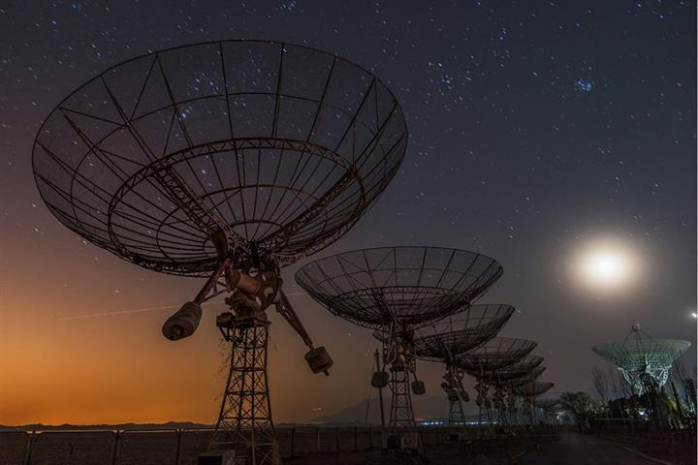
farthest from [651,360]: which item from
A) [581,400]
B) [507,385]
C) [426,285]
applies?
[581,400]

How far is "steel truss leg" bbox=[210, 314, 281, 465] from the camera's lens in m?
16.9

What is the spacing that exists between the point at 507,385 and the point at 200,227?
74.1 m

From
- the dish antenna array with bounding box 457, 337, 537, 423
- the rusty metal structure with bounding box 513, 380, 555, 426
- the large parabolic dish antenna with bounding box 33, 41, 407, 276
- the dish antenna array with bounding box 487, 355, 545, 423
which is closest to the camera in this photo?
the large parabolic dish antenna with bounding box 33, 41, 407, 276

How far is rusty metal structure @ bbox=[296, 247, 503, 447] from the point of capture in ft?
103

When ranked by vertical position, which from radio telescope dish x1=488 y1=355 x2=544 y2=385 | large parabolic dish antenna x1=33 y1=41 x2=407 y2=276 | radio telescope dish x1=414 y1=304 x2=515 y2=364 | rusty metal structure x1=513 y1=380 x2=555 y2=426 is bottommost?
rusty metal structure x1=513 y1=380 x2=555 y2=426

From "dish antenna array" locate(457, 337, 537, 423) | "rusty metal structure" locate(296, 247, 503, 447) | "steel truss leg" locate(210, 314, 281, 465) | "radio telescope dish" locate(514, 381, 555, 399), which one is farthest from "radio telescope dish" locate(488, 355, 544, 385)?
"steel truss leg" locate(210, 314, 281, 465)

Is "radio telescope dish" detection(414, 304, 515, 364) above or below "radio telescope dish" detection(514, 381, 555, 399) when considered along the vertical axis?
above

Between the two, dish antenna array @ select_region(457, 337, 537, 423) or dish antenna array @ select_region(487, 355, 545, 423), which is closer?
dish antenna array @ select_region(457, 337, 537, 423)

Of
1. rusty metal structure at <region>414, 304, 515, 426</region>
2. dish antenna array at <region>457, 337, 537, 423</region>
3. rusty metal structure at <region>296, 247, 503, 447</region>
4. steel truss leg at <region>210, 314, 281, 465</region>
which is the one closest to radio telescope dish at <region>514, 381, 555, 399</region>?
dish antenna array at <region>457, 337, 537, 423</region>

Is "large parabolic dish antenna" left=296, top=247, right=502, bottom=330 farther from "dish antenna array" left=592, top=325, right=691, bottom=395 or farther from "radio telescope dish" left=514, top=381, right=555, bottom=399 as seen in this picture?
"radio telescope dish" left=514, top=381, right=555, bottom=399

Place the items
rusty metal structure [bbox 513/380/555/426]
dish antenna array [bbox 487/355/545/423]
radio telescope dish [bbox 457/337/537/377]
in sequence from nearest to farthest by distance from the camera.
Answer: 1. radio telescope dish [bbox 457/337/537/377]
2. dish antenna array [bbox 487/355/545/423]
3. rusty metal structure [bbox 513/380/555/426]

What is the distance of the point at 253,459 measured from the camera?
1638 cm

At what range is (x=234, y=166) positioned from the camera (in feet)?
59.3

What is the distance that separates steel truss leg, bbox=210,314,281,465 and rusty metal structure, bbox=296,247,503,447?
1313 centimetres
